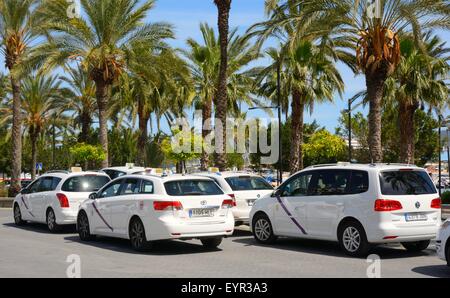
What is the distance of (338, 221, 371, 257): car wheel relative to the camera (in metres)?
11.2

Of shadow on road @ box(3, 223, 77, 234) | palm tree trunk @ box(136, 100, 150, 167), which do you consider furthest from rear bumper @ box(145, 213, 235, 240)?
palm tree trunk @ box(136, 100, 150, 167)

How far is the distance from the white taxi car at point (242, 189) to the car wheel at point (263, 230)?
123cm

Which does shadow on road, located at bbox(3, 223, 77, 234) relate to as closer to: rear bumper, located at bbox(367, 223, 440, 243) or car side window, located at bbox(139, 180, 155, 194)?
car side window, located at bbox(139, 180, 155, 194)

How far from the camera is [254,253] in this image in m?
12.2

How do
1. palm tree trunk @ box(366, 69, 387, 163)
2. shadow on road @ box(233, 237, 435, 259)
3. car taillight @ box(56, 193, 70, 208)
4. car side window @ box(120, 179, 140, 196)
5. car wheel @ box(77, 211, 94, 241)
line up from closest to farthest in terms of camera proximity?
1. shadow on road @ box(233, 237, 435, 259)
2. car side window @ box(120, 179, 140, 196)
3. car wheel @ box(77, 211, 94, 241)
4. car taillight @ box(56, 193, 70, 208)
5. palm tree trunk @ box(366, 69, 387, 163)

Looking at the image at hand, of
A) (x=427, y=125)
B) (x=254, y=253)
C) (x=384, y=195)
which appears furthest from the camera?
(x=427, y=125)

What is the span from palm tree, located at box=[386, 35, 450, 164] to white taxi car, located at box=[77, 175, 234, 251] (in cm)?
2368

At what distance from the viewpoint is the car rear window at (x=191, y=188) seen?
474 inches

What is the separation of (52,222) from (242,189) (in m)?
5.02

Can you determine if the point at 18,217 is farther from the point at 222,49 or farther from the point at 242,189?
the point at 222,49

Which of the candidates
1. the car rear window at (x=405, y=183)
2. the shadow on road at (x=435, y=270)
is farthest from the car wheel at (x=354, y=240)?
the shadow on road at (x=435, y=270)
